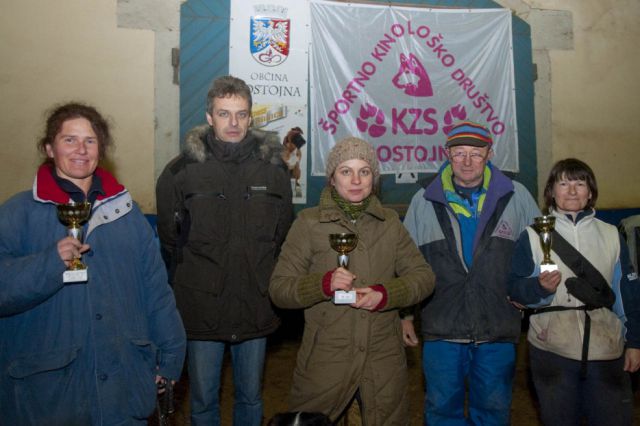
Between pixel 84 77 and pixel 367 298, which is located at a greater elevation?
pixel 84 77

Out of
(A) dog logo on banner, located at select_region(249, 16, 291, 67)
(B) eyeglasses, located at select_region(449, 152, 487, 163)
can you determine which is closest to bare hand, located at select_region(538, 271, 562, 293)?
(B) eyeglasses, located at select_region(449, 152, 487, 163)

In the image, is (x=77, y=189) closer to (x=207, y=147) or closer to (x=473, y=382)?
(x=207, y=147)

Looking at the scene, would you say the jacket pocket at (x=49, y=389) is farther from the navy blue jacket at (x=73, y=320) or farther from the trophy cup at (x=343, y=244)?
the trophy cup at (x=343, y=244)

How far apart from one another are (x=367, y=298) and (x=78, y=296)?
1.21m

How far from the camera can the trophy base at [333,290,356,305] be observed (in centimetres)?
240

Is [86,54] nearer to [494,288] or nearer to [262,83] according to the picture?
[262,83]

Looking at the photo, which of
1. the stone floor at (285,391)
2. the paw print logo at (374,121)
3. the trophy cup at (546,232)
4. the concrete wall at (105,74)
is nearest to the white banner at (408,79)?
the paw print logo at (374,121)

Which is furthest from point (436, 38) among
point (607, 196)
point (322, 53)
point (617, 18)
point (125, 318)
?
point (125, 318)

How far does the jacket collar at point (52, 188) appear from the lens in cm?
216

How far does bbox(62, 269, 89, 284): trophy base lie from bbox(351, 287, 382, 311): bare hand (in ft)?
3.77

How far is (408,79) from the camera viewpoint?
6.59 metres

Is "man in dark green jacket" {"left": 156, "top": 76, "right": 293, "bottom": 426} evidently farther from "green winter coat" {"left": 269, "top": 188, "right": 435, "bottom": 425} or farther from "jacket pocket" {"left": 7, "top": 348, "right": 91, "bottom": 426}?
"jacket pocket" {"left": 7, "top": 348, "right": 91, "bottom": 426}

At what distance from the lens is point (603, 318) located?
277 cm

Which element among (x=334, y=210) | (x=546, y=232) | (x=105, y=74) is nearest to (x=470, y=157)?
(x=546, y=232)
